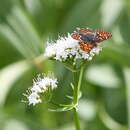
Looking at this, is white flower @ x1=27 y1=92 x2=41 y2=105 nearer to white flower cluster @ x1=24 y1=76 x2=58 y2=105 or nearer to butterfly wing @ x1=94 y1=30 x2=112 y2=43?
white flower cluster @ x1=24 y1=76 x2=58 y2=105

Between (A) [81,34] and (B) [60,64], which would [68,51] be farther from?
(B) [60,64]

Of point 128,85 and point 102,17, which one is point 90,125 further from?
point 102,17

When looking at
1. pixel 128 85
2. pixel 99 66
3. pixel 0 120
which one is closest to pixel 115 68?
pixel 99 66

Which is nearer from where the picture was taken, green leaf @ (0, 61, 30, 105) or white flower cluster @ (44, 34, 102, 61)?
white flower cluster @ (44, 34, 102, 61)

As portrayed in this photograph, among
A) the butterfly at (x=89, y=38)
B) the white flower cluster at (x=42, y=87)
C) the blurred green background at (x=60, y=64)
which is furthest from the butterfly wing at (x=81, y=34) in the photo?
the blurred green background at (x=60, y=64)

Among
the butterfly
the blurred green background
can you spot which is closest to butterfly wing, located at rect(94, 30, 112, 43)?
the butterfly

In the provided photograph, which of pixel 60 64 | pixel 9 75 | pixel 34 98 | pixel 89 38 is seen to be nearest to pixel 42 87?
pixel 34 98

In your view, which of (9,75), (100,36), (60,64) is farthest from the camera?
(60,64)

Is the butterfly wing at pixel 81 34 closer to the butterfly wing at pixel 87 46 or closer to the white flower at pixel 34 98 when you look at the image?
the butterfly wing at pixel 87 46
